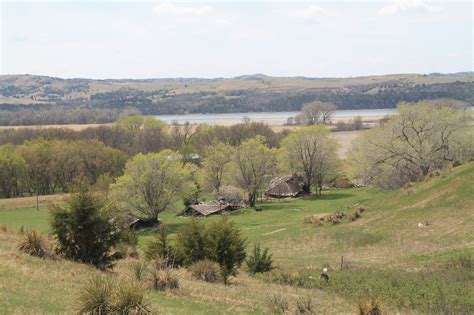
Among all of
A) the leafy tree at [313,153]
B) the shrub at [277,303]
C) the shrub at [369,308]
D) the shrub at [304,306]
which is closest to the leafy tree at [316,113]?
the leafy tree at [313,153]

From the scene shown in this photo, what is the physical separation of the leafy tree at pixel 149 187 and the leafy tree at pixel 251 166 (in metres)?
14.0

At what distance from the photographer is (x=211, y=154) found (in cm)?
7494

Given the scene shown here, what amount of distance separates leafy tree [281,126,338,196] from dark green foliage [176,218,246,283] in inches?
2071

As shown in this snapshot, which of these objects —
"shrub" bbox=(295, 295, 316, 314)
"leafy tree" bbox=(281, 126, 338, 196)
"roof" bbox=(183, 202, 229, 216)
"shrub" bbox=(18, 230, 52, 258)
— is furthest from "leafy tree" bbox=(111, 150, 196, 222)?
"shrub" bbox=(295, 295, 316, 314)

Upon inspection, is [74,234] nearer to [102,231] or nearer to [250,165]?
[102,231]

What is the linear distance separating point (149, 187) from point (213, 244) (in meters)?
35.3

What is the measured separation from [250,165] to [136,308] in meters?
60.6

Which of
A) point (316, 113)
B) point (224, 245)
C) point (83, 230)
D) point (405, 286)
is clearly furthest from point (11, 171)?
point (316, 113)

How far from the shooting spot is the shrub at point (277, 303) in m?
14.9

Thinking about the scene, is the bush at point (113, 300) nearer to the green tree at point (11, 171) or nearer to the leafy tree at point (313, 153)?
the leafy tree at point (313, 153)

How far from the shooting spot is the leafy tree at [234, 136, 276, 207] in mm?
71875

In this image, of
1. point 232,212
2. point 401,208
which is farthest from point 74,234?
point 232,212

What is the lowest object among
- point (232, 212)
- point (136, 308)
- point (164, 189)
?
point (232, 212)

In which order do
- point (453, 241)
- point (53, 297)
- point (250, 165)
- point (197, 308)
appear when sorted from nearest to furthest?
point (53, 297) < point (197, 308) < point (453, 241) < point (250, 165)
